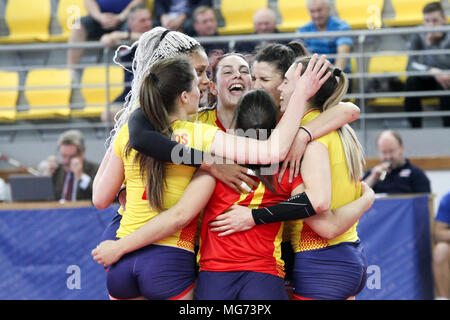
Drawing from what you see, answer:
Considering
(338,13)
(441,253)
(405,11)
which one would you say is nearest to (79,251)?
(441,253)

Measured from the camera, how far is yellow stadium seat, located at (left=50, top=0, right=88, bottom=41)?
818 cm

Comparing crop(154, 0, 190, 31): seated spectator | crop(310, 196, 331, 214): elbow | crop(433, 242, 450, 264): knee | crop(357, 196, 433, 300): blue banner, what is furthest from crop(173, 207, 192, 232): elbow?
crop(154, 0, 190, 31): seated spectator

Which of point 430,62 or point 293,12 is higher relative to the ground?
point 293,12

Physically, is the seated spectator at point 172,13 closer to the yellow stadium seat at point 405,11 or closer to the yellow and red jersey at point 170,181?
the yellow stadium seat at point 405,11

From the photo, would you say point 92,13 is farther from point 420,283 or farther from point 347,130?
point 347,130

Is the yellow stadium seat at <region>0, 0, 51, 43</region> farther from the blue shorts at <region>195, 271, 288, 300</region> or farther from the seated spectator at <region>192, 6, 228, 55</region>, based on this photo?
the blue shorts at <region>195, 271, 288, 300</region>

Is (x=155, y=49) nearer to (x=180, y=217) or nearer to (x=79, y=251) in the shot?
(x=180, y=217)

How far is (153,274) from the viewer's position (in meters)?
2.51

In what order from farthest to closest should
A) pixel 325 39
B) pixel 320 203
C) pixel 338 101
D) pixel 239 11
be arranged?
pixel 239 11 → pixel 325 39 → pixel 338 101 → pixel 320 203

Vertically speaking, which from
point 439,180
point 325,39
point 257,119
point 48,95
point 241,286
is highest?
point 257,119

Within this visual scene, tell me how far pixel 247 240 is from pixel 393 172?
3453 mm

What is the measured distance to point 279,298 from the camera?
2518mm

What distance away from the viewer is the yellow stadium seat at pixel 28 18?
845 cm
